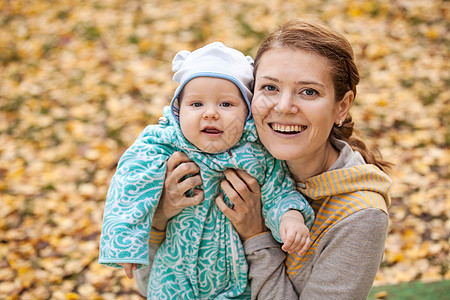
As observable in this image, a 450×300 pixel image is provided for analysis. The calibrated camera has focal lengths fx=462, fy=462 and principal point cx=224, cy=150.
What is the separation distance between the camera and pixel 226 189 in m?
1.94

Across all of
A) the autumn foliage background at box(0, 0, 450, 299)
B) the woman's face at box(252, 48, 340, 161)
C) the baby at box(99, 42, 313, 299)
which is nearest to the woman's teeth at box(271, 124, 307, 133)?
the woman's face at box(252, 48, 340, 161)

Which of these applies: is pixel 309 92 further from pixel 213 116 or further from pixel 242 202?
pixel 242 202

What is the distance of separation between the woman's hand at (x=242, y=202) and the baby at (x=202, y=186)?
4cm

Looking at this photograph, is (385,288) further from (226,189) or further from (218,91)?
(218,91)

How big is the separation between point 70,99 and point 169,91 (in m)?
1.16

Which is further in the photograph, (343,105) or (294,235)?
(343,105)

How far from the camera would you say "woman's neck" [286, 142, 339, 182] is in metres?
1.93

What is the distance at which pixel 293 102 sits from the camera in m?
1.72

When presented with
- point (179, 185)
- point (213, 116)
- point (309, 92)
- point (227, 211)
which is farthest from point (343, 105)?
point (179, 185)

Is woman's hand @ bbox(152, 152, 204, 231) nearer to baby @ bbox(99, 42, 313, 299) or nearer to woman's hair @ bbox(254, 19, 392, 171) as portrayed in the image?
baby @ bbox(99, 42, 313, 299)

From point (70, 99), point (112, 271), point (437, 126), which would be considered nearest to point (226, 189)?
point (112, 271)

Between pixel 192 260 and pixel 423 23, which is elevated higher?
pixel 423 23

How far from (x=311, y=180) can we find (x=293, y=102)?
36cm

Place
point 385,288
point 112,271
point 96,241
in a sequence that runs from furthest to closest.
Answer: point 96,241
point 112,271
point 385,288
